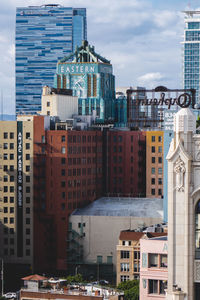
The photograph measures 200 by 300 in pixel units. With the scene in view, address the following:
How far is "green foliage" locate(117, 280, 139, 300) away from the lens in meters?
146

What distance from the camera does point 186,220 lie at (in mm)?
41531

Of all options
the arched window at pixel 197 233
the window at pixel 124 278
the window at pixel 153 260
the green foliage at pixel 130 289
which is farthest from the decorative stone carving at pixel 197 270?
the window at pixel 124 278

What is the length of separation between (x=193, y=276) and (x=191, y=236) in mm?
1865

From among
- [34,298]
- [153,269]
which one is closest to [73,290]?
[34,298]

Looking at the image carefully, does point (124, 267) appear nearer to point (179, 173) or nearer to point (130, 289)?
point (130, 289)

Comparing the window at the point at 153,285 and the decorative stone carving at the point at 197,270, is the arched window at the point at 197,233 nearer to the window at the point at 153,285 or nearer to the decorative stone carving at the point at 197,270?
the decorative stone carving at the point at 197,270

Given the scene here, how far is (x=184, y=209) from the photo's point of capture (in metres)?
41.6

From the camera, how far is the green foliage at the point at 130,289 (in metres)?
146

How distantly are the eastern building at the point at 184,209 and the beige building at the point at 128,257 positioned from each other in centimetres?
13825

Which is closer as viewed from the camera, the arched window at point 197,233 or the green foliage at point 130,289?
the arched window at point 197,233

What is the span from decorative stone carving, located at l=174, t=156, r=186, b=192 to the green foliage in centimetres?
10480

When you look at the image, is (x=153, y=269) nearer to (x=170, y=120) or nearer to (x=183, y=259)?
(x=183, y=259)

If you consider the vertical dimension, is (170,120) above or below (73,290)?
above

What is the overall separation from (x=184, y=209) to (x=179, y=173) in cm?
173
